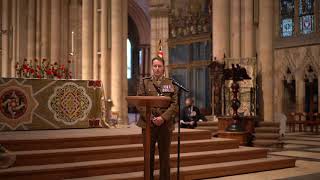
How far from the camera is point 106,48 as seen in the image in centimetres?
1535

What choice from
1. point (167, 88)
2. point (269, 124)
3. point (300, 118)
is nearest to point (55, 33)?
point (300, 118)

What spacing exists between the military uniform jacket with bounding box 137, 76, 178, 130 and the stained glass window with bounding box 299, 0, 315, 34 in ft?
44.2

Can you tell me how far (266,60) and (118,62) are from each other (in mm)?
4851

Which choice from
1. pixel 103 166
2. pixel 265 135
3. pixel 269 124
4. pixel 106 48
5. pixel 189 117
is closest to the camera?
pixel 103 166

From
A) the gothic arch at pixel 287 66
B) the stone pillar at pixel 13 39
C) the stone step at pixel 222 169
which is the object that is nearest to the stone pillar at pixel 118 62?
the gothic arch at pixel 287 66

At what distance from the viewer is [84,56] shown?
15805 millimetres

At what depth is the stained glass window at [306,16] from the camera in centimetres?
1781

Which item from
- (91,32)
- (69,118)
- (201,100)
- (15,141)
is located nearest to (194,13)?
(201,100)

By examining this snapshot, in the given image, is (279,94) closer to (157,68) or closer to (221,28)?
(221,28)

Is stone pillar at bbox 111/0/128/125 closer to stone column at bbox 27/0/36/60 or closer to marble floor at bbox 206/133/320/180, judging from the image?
marble floor at bbox 206/133/320/180

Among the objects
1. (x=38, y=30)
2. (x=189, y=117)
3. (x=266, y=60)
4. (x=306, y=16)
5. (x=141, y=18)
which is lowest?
(x=189, y=117)

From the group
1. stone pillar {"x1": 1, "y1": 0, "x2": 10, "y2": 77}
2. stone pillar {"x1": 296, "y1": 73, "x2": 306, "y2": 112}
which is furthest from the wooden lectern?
stone pillar {"x1": 1, "y1": 0, "x2": 10, "y2": 77}

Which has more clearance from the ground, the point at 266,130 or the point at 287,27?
the point at 287,27

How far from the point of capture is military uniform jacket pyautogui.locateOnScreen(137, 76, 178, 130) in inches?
214
